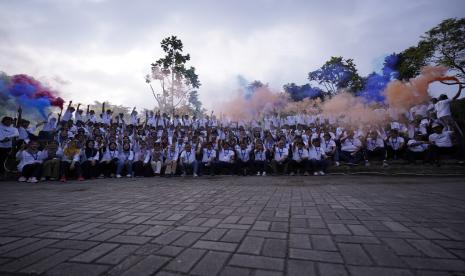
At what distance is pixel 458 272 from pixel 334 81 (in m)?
28.4

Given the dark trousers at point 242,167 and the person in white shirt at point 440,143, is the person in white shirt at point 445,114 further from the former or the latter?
the dark trousers at point 242,167

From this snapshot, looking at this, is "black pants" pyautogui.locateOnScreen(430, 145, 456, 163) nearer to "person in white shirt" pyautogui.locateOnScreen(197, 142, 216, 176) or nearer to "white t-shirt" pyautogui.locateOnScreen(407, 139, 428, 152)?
"white t-shirt" pyautogui.locateOnScreen(407, 139, 428, 152)

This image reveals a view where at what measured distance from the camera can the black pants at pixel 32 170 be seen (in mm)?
8641

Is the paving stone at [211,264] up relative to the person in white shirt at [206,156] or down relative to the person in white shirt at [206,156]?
down

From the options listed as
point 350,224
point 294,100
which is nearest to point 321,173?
point 350,224

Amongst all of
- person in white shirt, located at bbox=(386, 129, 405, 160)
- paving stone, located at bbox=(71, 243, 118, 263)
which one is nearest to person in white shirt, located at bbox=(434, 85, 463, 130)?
person in white shirt, located at bbox=(386, 129, 405, 160)

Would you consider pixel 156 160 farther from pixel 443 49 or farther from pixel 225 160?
pixel 443 49

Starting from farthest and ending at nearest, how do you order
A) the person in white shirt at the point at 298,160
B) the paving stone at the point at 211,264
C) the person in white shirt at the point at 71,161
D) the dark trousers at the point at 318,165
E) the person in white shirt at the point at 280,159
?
the person in white shirt at the point at 280,159, the person in white shirt at the point at 298,160, the dark trousers at the point at 318,165, the person in white shirt at the point at 71,161, the paving stone at the point at 211,264

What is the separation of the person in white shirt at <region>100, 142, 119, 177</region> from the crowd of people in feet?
0.12

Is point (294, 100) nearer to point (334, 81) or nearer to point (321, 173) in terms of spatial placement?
point (334, 81)

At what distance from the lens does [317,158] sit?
978 cm

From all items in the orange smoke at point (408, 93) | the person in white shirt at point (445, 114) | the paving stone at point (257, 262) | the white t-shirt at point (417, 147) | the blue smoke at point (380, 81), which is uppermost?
the blue smoke at point (380, 81)

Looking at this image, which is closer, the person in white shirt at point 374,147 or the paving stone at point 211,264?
the paving stone at point 211,264

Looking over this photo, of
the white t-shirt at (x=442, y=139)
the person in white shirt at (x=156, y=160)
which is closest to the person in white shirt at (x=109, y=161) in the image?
the person in white shirt at (x=156, y=160)
